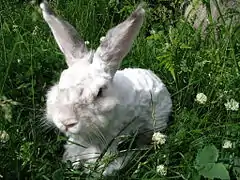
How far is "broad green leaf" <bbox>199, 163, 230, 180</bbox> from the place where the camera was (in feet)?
9.55

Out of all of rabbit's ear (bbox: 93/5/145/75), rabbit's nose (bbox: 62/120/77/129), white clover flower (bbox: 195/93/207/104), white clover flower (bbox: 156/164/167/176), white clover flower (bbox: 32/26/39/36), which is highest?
rabbit's ear (bbox: 93/5/145/75)

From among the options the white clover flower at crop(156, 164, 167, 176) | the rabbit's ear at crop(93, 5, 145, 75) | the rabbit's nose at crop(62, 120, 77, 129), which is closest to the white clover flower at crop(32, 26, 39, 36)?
the rabbit's ear at crop(93, 5, 145, 75)

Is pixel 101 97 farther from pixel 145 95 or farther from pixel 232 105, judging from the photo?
pixel 232 105

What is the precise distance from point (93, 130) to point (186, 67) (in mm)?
841

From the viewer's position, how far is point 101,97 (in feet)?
11.0

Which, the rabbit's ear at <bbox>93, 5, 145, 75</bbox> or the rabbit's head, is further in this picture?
the rabbit's ear at <bbox>93, 5, 145, 75</bbox>

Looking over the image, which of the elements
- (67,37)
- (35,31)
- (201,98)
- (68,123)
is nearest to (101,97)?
(68,123)

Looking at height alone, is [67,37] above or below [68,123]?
above

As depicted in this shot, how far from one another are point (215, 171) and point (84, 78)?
0.84 m

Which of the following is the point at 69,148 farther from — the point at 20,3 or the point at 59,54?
the point at 20,3

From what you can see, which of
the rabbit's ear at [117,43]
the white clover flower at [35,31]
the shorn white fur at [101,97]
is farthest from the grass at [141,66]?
the rabbit's ear at [117,43]

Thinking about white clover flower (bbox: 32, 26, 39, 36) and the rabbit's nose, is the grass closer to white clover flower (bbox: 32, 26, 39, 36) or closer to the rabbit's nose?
white clover flower (bbox: 32, 26, 39, 36)

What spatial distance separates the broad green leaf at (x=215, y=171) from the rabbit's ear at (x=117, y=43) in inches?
32.6

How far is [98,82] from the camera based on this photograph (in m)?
3.36
